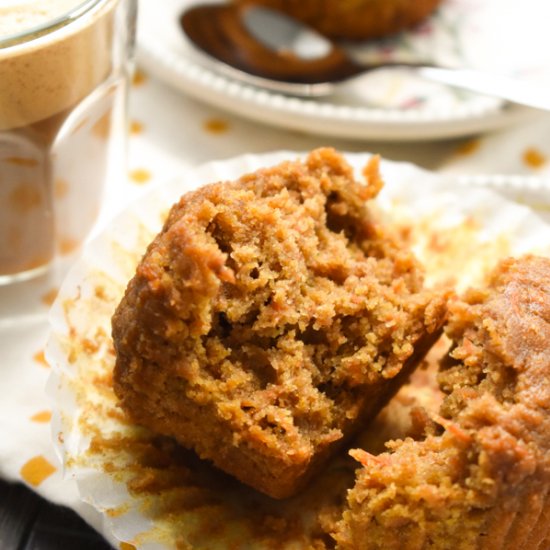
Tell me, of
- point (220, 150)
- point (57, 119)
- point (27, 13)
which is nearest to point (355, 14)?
point (220, 150)

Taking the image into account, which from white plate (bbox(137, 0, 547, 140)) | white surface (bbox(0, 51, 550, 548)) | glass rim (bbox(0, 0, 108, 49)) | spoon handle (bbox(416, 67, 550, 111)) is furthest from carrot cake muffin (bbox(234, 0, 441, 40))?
glass rim (bbox(0, 0, 108, 49))

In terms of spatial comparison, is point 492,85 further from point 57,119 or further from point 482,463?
point 482,463

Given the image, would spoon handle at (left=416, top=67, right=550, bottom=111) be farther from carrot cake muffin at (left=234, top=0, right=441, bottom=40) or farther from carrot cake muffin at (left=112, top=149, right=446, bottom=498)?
carrot cake muffin at (left=112, top=149, right=446, bottom=498)

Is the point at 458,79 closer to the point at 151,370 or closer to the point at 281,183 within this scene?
the point at 281,183

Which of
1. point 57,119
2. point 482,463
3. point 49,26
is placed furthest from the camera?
point 57,119

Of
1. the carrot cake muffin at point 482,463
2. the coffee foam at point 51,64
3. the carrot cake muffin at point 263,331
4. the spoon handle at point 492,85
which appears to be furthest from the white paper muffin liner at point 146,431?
the spoon handle at point 492,85

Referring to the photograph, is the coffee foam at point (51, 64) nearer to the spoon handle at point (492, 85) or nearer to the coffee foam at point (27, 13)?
the coffee foam at point (27, 13)
